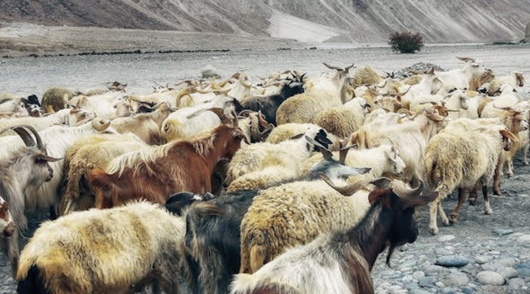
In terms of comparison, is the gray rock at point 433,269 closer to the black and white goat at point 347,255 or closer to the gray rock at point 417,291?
the gray rock at point 417,291

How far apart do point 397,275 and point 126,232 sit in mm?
2684

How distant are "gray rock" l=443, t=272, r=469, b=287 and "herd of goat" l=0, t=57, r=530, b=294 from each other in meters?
1.03

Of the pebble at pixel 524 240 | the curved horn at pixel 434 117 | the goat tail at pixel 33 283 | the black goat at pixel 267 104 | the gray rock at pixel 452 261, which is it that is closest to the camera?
the goat tail at pixel 33 283

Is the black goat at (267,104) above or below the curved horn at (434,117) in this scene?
below

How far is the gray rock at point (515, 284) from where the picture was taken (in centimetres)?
531

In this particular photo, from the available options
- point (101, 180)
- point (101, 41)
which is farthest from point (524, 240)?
point (101, 41)

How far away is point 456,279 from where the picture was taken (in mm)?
5488

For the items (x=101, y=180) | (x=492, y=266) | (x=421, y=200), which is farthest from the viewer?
(x=101, y=180)

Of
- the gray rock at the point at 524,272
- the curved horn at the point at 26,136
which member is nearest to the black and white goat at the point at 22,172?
the curved horn at the point at 26,136

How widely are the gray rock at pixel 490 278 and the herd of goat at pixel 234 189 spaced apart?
1.19 metres

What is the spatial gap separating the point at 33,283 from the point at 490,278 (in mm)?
3961

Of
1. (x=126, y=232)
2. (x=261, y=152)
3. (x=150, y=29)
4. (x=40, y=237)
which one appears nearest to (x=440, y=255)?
(x=261, y=152)

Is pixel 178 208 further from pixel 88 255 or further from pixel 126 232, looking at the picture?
pixel 88 255

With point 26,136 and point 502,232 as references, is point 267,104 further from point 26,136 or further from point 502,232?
point 502,232
